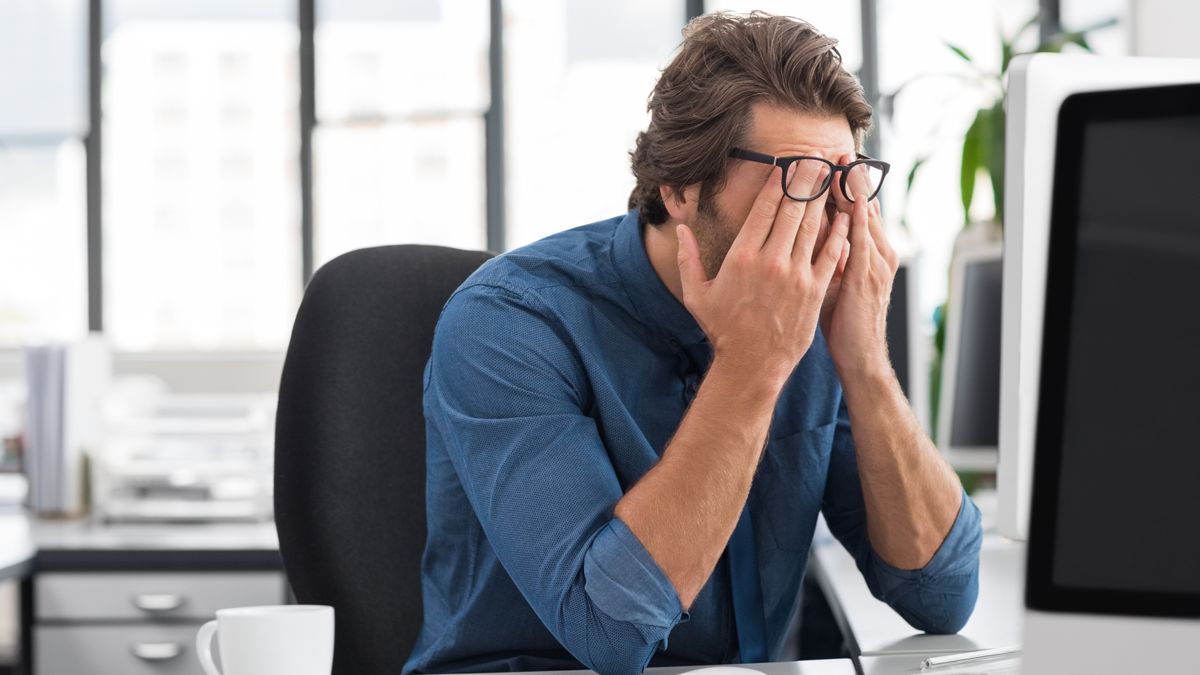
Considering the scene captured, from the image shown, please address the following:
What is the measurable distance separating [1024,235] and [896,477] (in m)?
0.33

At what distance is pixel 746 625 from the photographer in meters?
1.13

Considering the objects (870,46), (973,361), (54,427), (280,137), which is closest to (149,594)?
(54,427)

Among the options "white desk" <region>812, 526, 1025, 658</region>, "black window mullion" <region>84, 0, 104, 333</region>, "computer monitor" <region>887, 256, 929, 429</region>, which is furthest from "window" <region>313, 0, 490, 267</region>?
"white desk" <region>812, 526, 1025, 658</region>

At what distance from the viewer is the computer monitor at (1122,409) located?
0.55m

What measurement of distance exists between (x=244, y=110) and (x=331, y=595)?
2919mm

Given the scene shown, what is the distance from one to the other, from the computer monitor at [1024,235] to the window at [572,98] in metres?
3.02

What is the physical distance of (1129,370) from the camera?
56 centimetres

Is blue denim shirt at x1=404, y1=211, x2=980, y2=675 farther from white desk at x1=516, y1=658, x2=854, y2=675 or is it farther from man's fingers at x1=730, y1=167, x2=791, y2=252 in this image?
man's fingers at x1=730, y1=167, x2=791, y2=252

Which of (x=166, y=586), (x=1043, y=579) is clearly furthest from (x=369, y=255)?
(x=166, y=586)

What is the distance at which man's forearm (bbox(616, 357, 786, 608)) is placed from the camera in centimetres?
91

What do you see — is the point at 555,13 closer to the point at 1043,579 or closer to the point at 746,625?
the point at 746,625

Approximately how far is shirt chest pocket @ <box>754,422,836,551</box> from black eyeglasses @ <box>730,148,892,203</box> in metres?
0.25

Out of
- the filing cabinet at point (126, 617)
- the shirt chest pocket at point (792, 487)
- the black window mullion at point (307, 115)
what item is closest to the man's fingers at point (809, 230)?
the shirt chest pocket at point (792, 487)

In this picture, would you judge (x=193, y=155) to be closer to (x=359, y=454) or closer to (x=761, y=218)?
(x=359, y=454)
